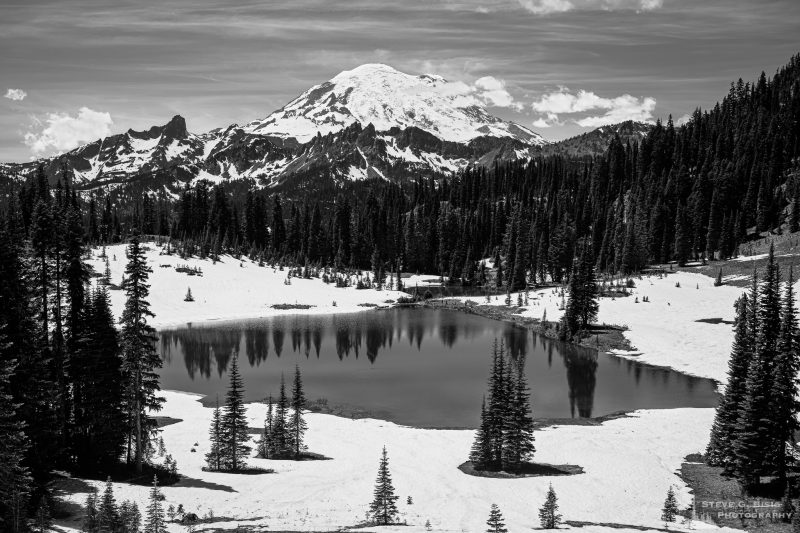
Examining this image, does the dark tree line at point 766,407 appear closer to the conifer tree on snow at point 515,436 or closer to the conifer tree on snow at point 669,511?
the conifer tree on snow at point 669,511

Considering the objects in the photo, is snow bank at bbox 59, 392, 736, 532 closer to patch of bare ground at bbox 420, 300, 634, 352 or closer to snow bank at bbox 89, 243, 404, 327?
patch of bare ground at bbox 420, 300, 634, 352

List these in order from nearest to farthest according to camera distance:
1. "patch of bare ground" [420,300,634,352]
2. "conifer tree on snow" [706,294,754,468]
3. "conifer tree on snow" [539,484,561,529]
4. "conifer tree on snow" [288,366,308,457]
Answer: "conifer tree on snow" [539,484,561,529] → "conifer tree on snow" [706,294,754,468] → "conifer tree on snow" [288,366,308,457] → "patch of bare ground" [420,300,634,352]

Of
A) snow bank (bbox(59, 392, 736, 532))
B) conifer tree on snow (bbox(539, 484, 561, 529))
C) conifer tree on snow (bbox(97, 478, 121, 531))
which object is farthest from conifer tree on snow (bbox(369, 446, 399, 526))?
conifer tree on snow (bbox(97, 478, 121, 531))

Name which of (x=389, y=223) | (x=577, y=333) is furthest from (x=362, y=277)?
(x=577, y=333)

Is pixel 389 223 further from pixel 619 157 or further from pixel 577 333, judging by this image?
pixel 577 333

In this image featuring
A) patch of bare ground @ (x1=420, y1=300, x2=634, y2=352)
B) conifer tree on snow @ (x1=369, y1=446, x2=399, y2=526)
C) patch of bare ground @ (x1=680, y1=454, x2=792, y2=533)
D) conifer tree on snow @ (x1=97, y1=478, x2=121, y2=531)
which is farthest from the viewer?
patch of bare ground @ (x1=420, y1=300, x2=634, y2=352)

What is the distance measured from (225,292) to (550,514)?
9872 centimetres

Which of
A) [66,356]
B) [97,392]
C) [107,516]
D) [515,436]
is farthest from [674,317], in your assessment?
[107,516]

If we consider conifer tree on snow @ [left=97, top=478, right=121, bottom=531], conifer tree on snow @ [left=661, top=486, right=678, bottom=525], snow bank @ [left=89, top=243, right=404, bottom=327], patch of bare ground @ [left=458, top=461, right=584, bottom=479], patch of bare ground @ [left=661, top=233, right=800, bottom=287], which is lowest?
patch of bare ground @ [left=458, top=461, right=584, bottom=479]

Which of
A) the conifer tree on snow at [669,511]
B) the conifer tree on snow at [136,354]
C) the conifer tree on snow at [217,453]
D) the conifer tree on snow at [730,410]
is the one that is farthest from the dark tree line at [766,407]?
the conifer tree on snow at [136,354]

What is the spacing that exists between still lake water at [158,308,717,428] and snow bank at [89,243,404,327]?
946cm

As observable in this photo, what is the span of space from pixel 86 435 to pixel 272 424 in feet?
36.3

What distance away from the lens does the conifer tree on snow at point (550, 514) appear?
86.2 feet

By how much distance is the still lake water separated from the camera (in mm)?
54125
